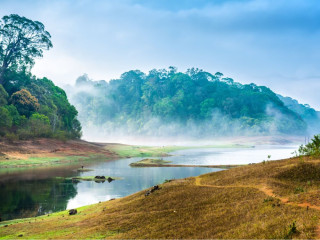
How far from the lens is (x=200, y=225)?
13422 mm

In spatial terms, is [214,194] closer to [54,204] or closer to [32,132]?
[54,204]

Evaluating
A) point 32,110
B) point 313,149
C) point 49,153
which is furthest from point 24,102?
point 313,149

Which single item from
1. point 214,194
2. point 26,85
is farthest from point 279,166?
point 26,85

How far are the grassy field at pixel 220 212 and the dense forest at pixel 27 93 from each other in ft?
226

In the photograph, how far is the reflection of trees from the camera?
2831 cm

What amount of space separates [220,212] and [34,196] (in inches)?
1104

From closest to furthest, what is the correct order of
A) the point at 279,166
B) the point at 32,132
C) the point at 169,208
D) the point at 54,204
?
the point at 169,208, the point at 279,166, the point at 54,204, the point at 32,132

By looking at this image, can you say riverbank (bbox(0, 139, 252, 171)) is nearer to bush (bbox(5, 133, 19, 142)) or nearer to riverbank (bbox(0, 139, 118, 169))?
riverbank (bbox(0, 139, 118, 169))

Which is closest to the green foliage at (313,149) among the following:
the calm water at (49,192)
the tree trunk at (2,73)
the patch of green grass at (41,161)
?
the calm water at (49,192)

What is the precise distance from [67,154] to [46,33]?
45.1 meters

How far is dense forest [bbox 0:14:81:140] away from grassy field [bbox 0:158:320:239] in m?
69.0

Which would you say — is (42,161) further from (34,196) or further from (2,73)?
(2,73)

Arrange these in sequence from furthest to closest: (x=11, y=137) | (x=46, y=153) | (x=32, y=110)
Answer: (x=32, y=110) → (x=46, y=153) → (x=11, y=137)

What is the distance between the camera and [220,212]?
14.4 metres
